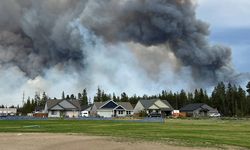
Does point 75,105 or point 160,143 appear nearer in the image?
point 160,143

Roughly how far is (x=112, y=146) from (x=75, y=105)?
129681mm

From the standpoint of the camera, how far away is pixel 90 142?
1210 inches

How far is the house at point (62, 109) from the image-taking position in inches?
5789

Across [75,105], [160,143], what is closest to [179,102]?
[75,105]

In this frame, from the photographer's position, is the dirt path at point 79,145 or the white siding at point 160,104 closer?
the dirt path at point 79,145

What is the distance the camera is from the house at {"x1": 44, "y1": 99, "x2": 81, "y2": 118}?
147050mm

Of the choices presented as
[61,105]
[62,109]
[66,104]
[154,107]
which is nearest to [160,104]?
A: [154,107]

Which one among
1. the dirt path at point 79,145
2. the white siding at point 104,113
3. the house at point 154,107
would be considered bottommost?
the dirt path at point 79,145

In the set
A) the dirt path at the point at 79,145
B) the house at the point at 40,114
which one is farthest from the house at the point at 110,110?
the dirt path at the point at 79,145

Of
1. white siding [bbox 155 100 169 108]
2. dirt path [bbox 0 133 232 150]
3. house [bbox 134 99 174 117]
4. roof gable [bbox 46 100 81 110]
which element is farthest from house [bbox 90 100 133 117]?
dirt path [bbox 0 133 232 150]

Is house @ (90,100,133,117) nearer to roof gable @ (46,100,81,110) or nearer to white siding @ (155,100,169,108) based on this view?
roof gable @ (46,100,81,110)

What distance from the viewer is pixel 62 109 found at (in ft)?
488

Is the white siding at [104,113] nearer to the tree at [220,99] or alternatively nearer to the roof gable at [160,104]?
the roof gable at [160,104]

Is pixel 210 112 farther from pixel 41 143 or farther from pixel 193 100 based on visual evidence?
pixel 41 143
